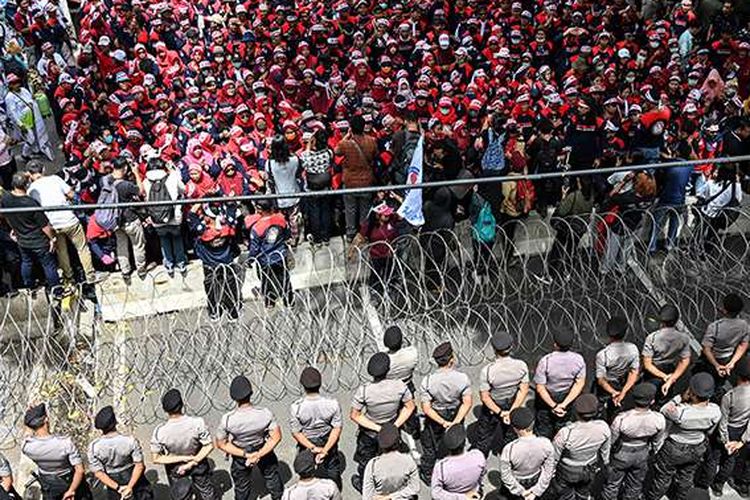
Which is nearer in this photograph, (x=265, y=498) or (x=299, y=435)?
(x=299, y=435)

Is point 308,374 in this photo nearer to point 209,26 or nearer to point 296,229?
point 296,229

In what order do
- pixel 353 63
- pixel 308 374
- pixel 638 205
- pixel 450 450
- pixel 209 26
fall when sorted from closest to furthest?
pixel 450 450 → pixel 308 374 → pixel 638 205 → pixel 353 63 → pixel 209 26

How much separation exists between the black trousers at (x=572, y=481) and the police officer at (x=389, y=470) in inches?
49.7

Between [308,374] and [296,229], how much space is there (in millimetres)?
3728

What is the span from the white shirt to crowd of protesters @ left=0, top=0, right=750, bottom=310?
20 mm

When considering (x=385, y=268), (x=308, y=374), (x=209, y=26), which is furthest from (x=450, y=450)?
(x=209, y=26)

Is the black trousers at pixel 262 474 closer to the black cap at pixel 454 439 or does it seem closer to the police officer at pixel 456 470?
the police officer at pixel 456 470

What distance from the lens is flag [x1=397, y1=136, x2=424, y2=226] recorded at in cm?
884

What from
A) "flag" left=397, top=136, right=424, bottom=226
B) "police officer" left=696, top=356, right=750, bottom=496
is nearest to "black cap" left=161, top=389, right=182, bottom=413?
"flag" left=397, top=136, right=424, bottom=226

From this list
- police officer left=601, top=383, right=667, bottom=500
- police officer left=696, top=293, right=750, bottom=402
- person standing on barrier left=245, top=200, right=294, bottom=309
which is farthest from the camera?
person standing on barrier left=245, top=200, right=294, bottom=309

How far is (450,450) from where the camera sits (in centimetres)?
649

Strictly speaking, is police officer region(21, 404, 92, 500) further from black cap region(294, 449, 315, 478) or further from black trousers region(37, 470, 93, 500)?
black cap region(294, 449, 315, 478)

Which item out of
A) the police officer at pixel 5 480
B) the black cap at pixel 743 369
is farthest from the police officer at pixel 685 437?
the police officer at pixel 5 480

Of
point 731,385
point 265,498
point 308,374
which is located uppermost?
point 308,374
